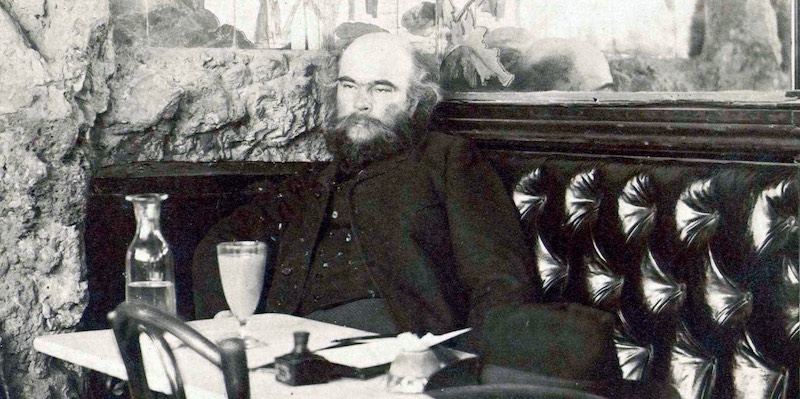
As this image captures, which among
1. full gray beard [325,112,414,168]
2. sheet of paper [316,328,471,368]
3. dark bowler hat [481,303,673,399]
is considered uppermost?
full gray beard [325,112,414,168]

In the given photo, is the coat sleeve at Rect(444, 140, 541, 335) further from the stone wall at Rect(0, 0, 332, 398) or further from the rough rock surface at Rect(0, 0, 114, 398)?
the rough rock surface at Rect(0, 0, 114, 398)

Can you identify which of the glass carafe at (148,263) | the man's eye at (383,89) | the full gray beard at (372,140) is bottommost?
the glass carafe at (148,263)

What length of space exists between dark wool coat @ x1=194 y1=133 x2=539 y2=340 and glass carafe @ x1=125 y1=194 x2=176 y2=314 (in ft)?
2.66

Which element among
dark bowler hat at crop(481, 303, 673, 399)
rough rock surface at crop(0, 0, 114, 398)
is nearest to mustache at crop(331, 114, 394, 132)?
rough rock surface at crop(0, 0, 114, 398)

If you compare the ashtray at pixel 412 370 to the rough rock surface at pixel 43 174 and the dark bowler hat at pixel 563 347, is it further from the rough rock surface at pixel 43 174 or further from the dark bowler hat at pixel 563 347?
the rough rock surface at pixel 43 174

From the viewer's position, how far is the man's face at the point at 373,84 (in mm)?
2969

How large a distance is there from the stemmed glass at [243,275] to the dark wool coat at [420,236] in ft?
2.46

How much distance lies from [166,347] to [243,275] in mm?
615

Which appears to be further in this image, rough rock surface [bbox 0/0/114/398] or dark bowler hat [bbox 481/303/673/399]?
rough rock surface [bbox 0/0/114/398]

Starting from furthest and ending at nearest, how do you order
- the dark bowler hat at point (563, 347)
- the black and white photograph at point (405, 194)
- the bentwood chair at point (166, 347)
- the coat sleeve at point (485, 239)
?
the coat sleeve at point (485, 239) → the black and white photograph at point (405, 194) → the dark bowler hat at point (563, 347) → the bentwood chair at point (166, 347)

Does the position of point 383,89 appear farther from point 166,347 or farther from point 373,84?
point 166,347

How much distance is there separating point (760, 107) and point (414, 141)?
3.82ft

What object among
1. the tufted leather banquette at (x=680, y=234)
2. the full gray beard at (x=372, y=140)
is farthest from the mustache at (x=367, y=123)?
the tufted leather banquette at (x=680, y=234)

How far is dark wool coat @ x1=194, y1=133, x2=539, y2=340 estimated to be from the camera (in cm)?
257
